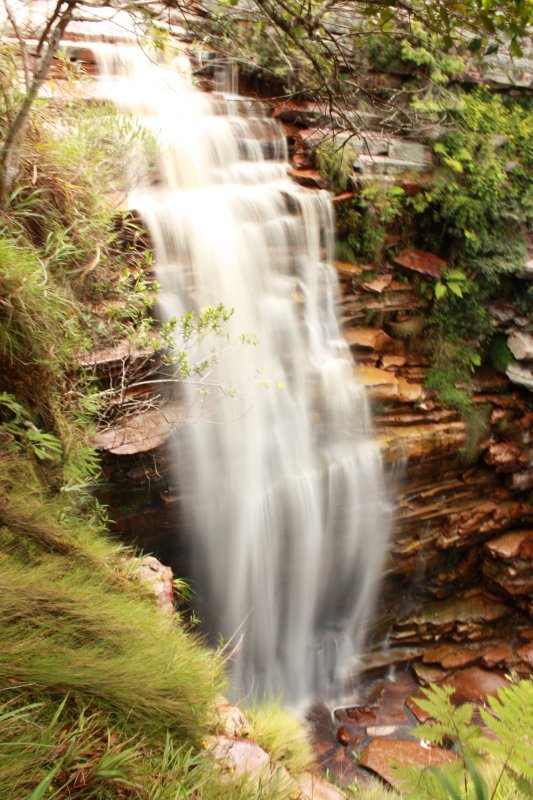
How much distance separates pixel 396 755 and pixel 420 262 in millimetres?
5948

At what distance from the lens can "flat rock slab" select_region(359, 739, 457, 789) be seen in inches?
213

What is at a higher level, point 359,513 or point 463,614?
point 359,513

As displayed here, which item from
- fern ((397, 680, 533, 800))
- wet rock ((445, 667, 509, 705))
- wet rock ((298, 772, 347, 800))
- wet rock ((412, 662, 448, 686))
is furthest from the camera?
wet rock ((412, 662, 448, 686))

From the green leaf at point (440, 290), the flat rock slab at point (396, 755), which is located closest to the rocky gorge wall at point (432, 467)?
the green leaf at point (440, 290)

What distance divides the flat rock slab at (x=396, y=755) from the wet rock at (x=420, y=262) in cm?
569

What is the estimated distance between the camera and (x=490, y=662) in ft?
23.6

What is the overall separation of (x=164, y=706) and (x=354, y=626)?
5238mm

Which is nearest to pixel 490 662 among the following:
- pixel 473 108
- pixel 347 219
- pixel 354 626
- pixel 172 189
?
pixel 354 626

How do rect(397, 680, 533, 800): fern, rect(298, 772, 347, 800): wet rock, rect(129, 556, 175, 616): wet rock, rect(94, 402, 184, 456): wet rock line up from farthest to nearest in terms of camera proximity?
rect(94, 402, 184, 456): wet rock → rect(129, 556, 175, 616): wet rock → rect(298, 772, 347, 800): wet rock → rect(397, 680, 533, 800): fern

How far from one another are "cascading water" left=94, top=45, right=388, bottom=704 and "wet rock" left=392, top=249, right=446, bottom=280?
1115mm

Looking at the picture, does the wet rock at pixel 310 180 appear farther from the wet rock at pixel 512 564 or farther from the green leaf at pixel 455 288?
the wet rock at pixel 512 564

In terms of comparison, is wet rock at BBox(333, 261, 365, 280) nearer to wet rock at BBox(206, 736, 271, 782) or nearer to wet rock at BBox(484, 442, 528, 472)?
wet rock at BBox(484, 442, 528, 472)

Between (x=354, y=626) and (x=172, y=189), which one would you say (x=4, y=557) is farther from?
(x=354, y=626)

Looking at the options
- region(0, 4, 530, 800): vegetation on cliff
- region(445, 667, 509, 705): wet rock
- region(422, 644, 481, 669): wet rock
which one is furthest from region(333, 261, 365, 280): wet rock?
region(445, 667, 509, 705): wet rock
